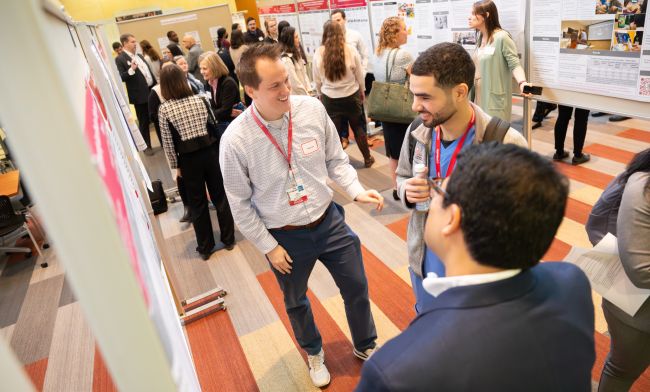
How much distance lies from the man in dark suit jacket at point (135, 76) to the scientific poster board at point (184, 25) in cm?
121

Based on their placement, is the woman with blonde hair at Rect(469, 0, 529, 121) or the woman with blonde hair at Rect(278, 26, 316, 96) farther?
the woman with blonde hair at Rect(278, 26, 316, 96)

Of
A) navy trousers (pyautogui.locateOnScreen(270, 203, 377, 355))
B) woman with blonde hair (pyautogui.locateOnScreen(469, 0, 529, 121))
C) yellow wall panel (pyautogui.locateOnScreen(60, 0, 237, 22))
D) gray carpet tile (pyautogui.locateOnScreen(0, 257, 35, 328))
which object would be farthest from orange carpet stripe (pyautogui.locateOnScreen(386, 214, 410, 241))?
yellow wall panel (pyautogui.locateOnScreen(60, 0, 237, 22))

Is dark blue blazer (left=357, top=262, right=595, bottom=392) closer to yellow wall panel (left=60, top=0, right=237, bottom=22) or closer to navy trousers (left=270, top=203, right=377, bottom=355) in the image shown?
navy trousers (left=270, top=203, right=377, bottom=355)

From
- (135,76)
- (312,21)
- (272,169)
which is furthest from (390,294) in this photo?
(135,76)

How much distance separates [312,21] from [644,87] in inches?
227

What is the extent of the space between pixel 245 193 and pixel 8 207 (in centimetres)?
370

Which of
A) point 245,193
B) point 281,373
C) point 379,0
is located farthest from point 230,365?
point 379,0

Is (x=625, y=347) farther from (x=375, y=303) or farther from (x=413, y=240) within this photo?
(x=375, y=303)

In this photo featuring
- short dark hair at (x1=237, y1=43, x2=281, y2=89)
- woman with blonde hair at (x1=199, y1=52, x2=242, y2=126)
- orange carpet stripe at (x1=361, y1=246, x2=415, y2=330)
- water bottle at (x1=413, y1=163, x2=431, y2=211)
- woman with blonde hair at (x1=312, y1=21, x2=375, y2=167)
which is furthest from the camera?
woman with blonde hair at (x1=312, y1=21, x2=375, y2=167)

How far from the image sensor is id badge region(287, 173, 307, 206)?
2.01 meters

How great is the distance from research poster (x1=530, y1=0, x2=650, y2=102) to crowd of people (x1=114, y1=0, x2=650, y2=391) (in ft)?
0.85

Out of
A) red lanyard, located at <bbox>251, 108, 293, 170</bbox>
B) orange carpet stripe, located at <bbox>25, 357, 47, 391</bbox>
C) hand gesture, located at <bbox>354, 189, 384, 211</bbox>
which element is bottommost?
orange carpet stripe, located at <bbox>25, 357, 47, 391</bbox>

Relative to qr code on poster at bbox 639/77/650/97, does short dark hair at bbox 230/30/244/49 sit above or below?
above

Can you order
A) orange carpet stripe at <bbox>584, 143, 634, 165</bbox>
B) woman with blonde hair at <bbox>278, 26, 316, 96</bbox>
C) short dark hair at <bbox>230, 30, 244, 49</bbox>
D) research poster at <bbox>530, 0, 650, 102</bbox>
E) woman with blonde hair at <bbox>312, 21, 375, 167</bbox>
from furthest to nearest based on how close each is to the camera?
short dark hair at <bbox>230, 30, 244, 49</bbox> → woman with blonde hair at <bbox>278, 26, 316, 96</bbox> → woman with blonde hair at <bbox>312, 21, 375, 167</bbox> → orange carpet stripe at <bbox>584, 143, 634, 165</bbox> → research poster at <bbox>530, 0, 650, 102</bbox>
